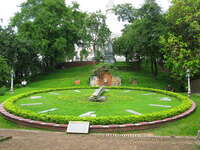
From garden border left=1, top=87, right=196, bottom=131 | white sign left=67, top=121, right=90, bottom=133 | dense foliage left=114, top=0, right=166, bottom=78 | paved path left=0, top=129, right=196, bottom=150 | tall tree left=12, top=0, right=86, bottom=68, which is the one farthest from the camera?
tall tree left=12, top=0, right=86, bottom=68

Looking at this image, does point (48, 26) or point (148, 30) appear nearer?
point (148, 30)

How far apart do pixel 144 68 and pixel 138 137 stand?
80.5 ft

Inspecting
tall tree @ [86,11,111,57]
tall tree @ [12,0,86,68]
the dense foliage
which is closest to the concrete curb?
the dense foliage

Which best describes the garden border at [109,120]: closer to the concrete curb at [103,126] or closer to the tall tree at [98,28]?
the concrete curb at [103,126]

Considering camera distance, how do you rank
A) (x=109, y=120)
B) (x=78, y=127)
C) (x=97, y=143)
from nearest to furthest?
(x=97, y=143), (x=78, y=127), (x=109, y=120)

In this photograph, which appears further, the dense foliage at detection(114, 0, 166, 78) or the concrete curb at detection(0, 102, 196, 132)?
the dense foliage at detection(114, 0, 166, 78)

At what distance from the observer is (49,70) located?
114ft

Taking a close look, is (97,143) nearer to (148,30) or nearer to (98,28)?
(148,30)

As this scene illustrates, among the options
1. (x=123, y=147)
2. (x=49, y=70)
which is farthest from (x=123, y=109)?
(x=49, y=70)

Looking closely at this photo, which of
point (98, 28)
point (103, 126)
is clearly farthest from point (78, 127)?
point (98, 28)

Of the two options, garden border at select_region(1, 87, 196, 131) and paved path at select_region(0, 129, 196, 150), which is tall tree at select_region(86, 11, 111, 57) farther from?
paved path at select_region(0, 129, 196, 150)

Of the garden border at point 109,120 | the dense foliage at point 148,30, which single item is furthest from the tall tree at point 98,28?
the garden border at point 109,120

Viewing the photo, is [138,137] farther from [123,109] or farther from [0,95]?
[0,95]

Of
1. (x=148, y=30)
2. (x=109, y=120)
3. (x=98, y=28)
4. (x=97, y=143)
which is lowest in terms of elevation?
(x=97, y=143)
